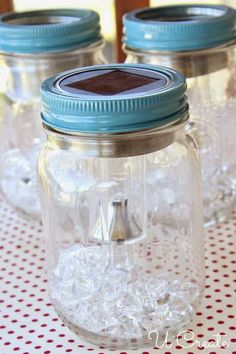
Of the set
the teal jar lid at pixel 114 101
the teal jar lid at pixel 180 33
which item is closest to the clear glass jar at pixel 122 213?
the teal jar lid at pixel 114 101

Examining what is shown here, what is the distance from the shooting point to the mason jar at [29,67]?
81 cm

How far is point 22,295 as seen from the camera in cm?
73

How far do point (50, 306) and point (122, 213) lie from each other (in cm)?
12

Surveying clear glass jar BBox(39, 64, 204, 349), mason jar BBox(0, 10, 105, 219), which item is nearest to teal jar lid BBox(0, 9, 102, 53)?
mason jar BBox(0, 10, 105, 219)

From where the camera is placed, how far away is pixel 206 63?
81 cm

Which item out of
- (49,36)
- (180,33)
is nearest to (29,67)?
(49,36)

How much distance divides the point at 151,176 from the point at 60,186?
0.31 ft

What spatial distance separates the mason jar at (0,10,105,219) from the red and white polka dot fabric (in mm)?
84

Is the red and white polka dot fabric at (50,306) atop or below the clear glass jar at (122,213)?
below

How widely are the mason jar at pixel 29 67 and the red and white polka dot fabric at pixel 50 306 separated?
0.28ft

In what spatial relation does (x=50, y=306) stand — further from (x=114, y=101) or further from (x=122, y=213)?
(x=114, y=101)

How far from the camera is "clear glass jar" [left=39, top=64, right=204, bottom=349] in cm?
60

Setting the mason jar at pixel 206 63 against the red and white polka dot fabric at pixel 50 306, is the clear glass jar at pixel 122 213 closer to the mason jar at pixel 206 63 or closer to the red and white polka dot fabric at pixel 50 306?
the red and white polka dot fabric at pixel 50 306

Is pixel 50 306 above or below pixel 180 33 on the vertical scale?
below
